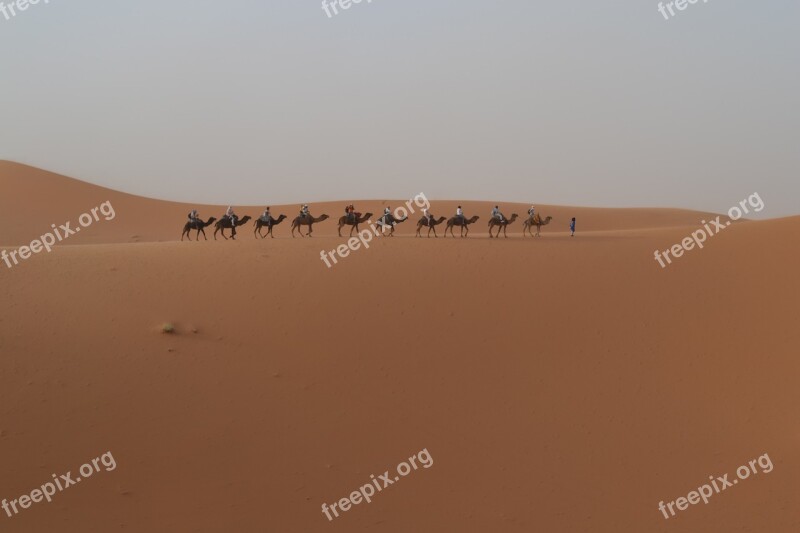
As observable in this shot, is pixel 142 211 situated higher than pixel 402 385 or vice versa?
pixel 142 211

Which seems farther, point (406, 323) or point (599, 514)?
point (406, 323)

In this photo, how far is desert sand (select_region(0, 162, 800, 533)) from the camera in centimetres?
1284

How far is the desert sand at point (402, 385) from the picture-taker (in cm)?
1284

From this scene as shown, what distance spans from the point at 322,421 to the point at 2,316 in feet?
24.8

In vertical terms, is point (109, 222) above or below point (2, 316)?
above

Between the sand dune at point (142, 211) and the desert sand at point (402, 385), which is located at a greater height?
the sand dune at point (142, 211)

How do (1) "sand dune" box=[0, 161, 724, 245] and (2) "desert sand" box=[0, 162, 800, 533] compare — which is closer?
(2) "desert sand" box=[0, 162, 800, 533]

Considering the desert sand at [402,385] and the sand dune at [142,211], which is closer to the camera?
the desert sand at [402,385]

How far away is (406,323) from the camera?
17.5 m

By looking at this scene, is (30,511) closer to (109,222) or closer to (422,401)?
(422,401)

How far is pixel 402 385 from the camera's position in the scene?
50.9 feet

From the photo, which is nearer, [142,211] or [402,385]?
[402,385]

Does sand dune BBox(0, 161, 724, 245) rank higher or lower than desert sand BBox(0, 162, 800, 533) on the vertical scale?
higher

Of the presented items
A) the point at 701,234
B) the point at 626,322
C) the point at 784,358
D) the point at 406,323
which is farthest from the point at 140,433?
the point at 701,234
